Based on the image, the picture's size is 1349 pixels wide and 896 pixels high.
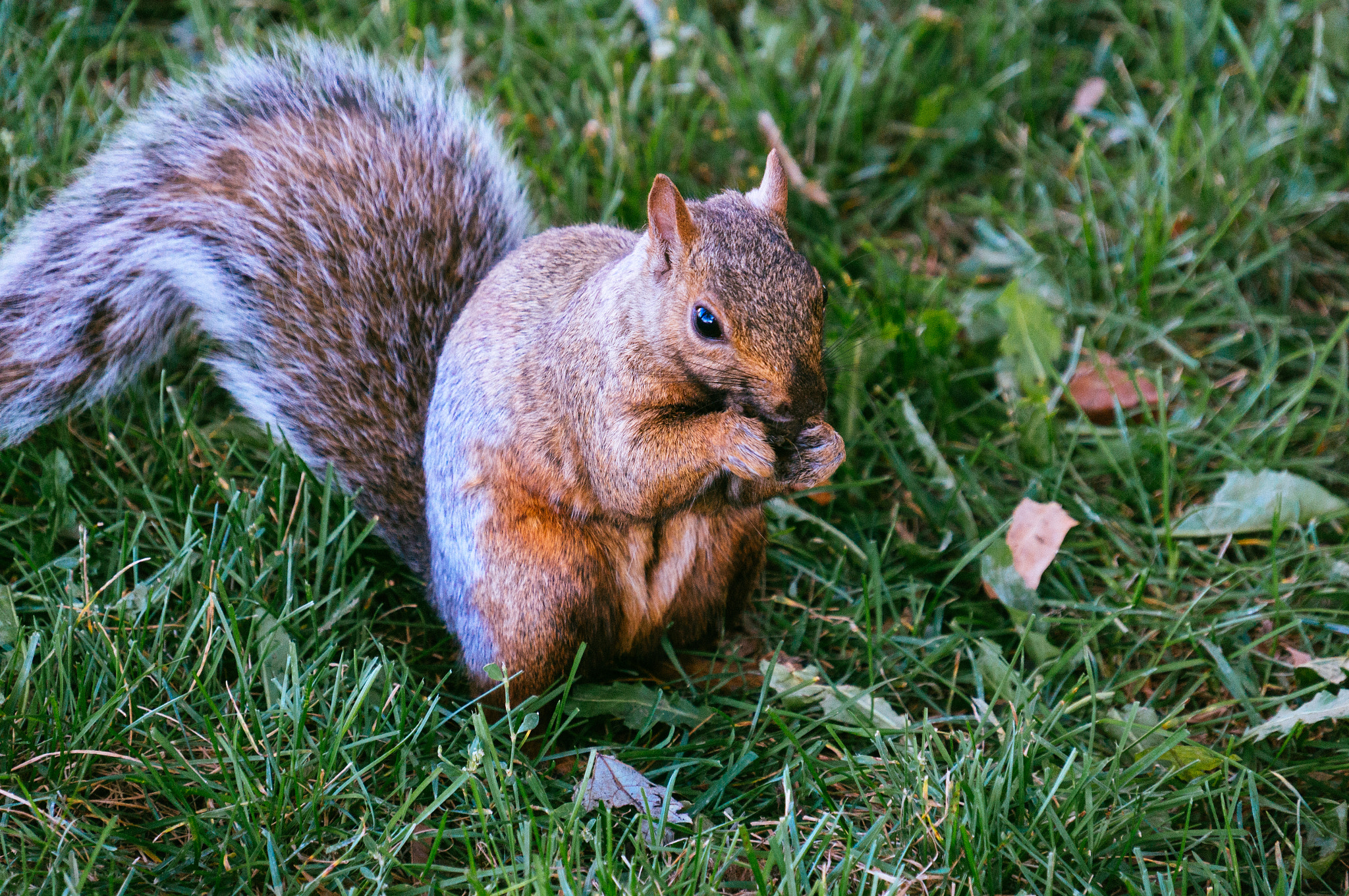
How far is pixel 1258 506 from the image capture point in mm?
2613

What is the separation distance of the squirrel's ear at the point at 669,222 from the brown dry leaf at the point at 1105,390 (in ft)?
4.56

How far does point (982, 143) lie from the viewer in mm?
3492

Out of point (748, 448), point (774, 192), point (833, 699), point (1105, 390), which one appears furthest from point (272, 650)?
point (1105, 390)

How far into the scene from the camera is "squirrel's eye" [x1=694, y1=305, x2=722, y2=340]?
1.90m

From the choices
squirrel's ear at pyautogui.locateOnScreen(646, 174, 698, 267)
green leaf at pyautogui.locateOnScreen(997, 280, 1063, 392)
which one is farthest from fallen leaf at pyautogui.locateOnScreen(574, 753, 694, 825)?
green leaf at pyautogui.locateOnScreen(997, 280, 1063, 392)

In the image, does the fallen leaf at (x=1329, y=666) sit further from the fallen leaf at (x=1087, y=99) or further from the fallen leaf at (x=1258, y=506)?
the fallen leaf at (x=1087, y=99)

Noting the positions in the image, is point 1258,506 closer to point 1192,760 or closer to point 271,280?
point 1192,760

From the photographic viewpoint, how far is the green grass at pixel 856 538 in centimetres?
190

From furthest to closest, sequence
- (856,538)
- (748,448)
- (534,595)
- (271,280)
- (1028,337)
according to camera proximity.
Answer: (1028,337), (856,538), (271,280), (534,595), (748,448)

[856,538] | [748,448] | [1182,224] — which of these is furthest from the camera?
[1182,224]

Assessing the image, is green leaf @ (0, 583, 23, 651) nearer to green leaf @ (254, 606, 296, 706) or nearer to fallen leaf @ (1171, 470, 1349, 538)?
green leaf @ (254, 606, 296, 706)

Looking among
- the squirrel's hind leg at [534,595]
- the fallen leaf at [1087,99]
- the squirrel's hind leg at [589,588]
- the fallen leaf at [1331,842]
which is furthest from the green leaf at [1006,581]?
the fallen leaf at [1087,99]

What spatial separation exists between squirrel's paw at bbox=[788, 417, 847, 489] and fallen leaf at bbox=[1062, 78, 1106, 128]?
6.51 feet

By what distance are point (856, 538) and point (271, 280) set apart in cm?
142
